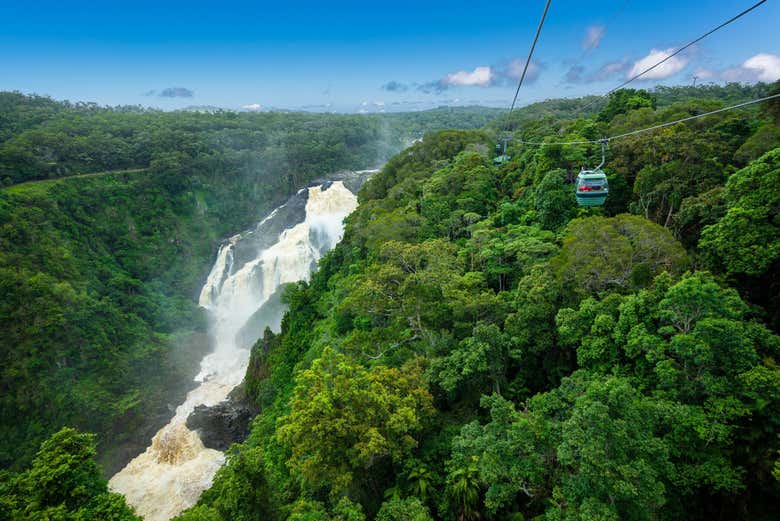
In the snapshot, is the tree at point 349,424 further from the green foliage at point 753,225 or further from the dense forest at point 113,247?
the dense forest at point 113,247

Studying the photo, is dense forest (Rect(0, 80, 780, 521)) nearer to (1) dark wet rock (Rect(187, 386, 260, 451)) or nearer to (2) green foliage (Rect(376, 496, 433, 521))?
(2) green foliage (Rect(376, 496, 433, 521))

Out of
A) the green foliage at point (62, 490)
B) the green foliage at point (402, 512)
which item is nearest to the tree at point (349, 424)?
the green foliage at point (402, 512)

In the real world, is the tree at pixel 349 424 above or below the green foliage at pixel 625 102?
below

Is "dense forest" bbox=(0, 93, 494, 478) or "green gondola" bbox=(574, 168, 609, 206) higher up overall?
"green gondola" bbox=(574, 168, 609, 206)

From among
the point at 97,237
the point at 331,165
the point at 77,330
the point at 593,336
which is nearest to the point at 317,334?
the point at 593,336

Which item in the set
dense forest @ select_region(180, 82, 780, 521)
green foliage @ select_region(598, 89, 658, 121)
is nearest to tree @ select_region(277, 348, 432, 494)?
dense forest @ select_region(180, 82, 780, 521)
